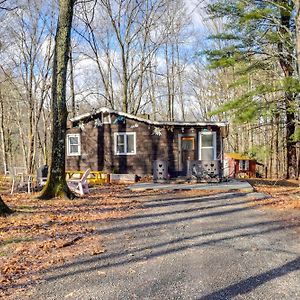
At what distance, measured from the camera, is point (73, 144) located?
1770 centimetres

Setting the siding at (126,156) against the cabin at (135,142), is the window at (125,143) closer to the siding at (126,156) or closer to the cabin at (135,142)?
the cabin at (135,142)

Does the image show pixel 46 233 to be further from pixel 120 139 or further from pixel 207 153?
pixel 207 153

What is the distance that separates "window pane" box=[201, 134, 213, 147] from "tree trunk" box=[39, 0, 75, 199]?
8360mm

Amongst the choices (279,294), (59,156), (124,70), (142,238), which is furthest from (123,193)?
(124,70)

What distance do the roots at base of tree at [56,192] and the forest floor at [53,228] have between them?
0.27m

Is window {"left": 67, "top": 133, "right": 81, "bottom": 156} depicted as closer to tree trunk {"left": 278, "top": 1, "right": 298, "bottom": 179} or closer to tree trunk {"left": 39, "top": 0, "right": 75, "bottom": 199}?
tree trunk {"left": 39, "top": 0, "right": 75, "bottom": 199}

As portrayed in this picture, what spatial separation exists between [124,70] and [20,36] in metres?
8.03

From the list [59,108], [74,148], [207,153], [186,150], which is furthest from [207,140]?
[59,108]

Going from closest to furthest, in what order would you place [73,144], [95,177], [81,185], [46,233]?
[46,233] → [81,185] → [95,177] → [73,144]

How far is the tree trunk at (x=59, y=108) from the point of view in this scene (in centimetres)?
977

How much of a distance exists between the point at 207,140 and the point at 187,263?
12591 millimetres

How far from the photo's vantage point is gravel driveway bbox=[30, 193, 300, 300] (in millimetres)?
3404

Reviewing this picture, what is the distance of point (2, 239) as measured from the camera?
5.48 meters

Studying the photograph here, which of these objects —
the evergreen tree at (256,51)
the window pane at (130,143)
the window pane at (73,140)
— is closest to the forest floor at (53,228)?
the evergreen tree at (256,51)
